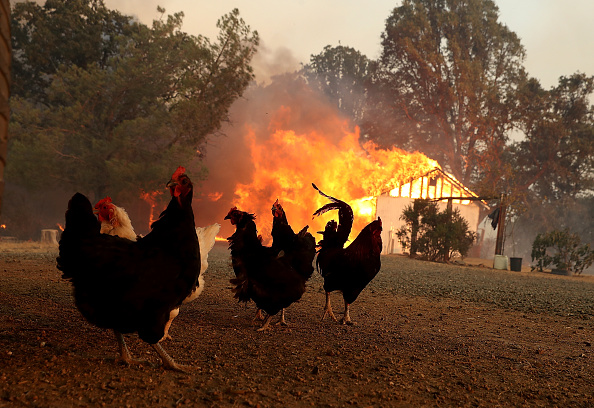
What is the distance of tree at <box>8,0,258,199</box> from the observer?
23.4 m

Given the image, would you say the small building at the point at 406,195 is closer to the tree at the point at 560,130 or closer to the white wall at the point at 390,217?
the white wall at the point at 390,217

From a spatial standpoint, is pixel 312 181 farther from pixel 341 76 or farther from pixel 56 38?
pixel 341 76

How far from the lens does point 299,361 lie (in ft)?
16.7

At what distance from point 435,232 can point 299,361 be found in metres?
20.2

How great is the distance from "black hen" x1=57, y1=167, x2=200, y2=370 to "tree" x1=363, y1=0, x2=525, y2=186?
41874 millimetres

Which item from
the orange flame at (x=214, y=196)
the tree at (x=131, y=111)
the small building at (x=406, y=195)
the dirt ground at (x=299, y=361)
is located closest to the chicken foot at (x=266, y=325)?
the dirt ground at (x=299, y=361)

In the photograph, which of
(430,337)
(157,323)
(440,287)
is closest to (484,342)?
(430,337)

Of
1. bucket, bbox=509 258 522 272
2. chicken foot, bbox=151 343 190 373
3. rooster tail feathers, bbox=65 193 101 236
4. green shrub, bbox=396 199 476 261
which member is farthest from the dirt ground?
bucket, bbox=509 258 522 272

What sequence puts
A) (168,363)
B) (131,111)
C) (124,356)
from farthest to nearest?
(131,111) → (124,356) → (168,363)

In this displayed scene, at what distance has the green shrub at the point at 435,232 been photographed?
78.2ft

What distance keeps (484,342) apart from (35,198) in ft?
95.1

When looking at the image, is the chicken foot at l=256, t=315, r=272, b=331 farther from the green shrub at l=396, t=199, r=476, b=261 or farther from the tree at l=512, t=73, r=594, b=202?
the tree at l=512, t=73, r=594, b=202

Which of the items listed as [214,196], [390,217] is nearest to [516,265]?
[390,217]

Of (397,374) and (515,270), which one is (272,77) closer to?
(515,270)
